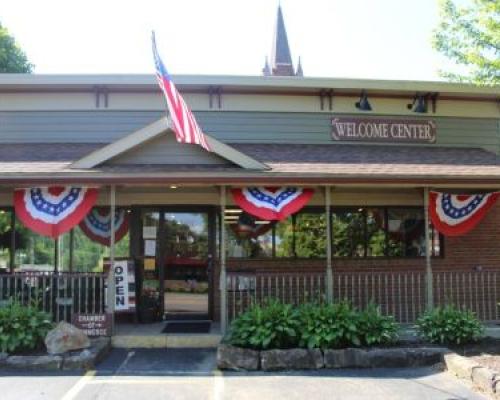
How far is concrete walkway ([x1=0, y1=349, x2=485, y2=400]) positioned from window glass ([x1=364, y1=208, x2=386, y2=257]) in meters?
4.32

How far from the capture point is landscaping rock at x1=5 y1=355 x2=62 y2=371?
8688 mm

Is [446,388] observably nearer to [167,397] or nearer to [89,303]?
[167,397]

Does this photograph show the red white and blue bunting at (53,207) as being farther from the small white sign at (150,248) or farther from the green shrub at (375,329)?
the green shrub at (375,329)

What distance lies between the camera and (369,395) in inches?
296

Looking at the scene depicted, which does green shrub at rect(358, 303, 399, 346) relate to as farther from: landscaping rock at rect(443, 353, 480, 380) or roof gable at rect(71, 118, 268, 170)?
roof gable at rect(71, 118, 268, 170)

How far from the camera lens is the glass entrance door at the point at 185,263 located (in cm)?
1229

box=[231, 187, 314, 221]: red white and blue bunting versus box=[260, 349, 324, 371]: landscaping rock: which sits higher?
box=[231, 187, 314, 221]: red white and blue bunting

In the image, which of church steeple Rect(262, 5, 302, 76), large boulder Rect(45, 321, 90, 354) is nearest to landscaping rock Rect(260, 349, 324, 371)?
large boulder Rect(45, 321, 90, 354)

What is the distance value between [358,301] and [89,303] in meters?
5.40

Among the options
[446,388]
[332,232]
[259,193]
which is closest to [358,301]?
[332,232]

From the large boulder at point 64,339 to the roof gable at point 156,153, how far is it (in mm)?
2937

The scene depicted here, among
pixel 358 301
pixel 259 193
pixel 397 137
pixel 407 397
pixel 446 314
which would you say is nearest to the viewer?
pixel 407 397

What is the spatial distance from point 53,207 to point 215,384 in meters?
4.55

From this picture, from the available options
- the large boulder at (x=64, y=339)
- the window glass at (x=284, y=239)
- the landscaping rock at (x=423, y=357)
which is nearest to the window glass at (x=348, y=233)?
the window glass at (x=284, y=239)
